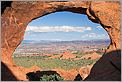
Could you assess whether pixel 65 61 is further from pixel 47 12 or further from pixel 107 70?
pixel 107 70

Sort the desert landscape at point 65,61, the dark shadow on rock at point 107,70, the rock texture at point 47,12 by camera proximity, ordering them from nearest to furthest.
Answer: the dark shadow on rock at point 107,70
the rock texture at point 47,12
the desert landscape at point 65,61

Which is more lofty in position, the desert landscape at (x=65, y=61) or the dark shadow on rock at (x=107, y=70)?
the dark shadow on rock at (x=107, y=70)

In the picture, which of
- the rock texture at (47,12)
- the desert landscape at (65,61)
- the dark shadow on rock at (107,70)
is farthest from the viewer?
the desert landscape at (65,61)

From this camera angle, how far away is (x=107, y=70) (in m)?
19.2

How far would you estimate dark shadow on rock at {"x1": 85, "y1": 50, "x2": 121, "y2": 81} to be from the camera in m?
16.8

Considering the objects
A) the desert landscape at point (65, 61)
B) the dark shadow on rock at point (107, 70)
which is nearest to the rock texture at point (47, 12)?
the dark shadow on rock at point (107, 70)

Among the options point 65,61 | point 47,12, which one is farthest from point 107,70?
point 65,61

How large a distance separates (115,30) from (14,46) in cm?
820

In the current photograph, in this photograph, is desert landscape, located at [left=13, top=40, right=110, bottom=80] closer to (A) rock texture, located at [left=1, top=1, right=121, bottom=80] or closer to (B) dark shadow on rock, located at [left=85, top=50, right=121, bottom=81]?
(A) rock texture, located at [left=1, top=1, right=121, bottom=80]

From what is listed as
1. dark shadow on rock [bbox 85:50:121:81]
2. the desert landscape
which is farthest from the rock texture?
the desert landscape

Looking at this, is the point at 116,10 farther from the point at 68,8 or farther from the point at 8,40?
the point at 8,40

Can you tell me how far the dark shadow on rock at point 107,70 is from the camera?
16.8 metres

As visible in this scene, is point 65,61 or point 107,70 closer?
point 107,70

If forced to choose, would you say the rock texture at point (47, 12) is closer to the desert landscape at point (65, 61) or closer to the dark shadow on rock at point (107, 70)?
the dark shadow on rock at point (107, 70)
